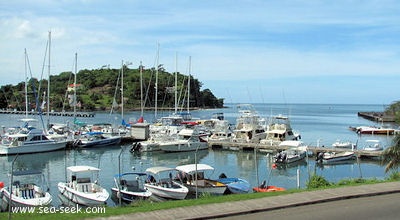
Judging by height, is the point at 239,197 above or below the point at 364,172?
above

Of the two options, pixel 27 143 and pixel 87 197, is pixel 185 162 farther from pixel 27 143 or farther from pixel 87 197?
pixel 87 197

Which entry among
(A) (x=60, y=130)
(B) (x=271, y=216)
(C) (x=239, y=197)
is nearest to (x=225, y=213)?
(B) (x=271, y=216)

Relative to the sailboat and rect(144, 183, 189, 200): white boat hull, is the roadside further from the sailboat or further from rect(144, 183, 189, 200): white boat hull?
the sailboat

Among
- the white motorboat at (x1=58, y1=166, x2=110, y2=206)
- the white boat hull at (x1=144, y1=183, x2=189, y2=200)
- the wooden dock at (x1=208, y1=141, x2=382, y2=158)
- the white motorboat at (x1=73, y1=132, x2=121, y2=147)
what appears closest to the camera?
the white motorboat at (x1=58, y1=166, x2=110, y2=206)

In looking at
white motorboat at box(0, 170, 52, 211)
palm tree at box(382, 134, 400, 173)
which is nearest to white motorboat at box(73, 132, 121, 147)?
white motorboat at box(0, 170, 52, 211)

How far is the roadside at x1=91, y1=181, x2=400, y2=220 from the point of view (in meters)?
13.2

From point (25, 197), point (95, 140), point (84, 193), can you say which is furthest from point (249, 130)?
point (25, 197)

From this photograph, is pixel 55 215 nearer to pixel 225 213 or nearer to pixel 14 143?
pixel 225 213

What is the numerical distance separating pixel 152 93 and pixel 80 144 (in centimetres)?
13318

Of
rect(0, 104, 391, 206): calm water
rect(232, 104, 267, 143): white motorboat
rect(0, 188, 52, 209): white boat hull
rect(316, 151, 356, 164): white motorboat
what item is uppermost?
rect(232, 104, 267, 143): white motorboat

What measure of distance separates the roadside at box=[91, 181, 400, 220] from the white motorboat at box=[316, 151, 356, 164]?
29.0 meters

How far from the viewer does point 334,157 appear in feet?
153

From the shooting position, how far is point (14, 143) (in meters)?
50.9

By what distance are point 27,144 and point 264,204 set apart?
140 feet
